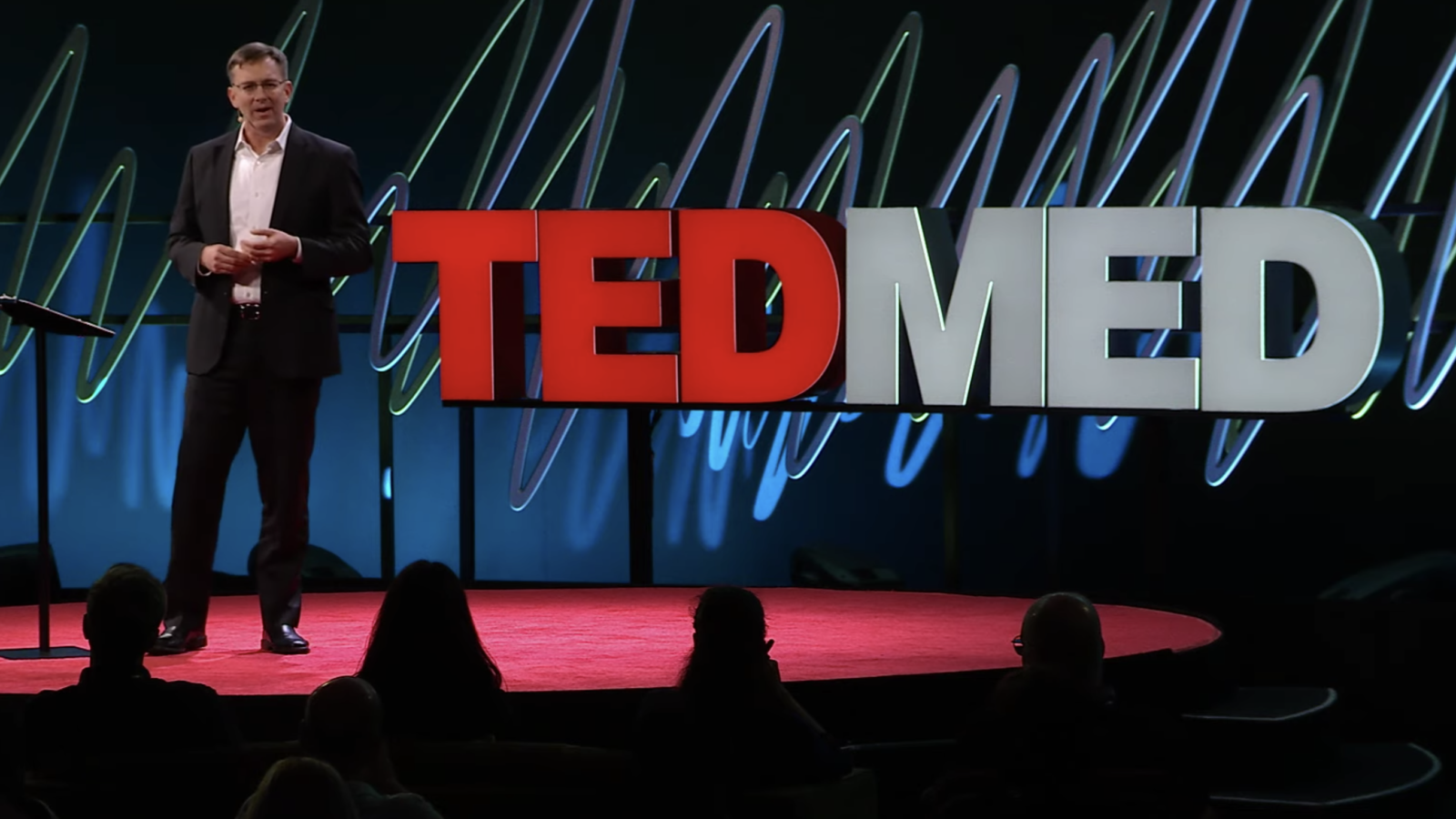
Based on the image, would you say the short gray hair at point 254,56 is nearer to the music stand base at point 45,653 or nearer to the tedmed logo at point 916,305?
the music stand base at point 45,653

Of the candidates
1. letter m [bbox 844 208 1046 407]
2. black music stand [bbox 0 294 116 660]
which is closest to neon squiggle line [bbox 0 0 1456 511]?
letter m [bbox 844 208 1046 407]

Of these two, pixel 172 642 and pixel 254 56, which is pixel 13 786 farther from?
pixel 254 56

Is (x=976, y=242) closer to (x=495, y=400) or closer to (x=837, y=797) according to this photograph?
(x=495, y=400)

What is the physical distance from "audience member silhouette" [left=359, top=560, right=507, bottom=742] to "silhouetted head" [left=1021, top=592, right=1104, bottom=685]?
1.05 m

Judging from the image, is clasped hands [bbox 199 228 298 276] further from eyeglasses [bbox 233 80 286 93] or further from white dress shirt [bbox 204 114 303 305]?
eyeglasses [bbox 233 80 286 93]

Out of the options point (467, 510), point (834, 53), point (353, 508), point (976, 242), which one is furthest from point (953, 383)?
point (353, 508)

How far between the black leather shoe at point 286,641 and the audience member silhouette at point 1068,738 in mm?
2434

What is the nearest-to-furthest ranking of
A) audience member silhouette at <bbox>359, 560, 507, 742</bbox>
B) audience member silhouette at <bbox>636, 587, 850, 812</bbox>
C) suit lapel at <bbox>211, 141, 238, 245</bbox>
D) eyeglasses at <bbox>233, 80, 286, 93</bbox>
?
1. audience member silhouette at <bbox>636, 587, 850, 812</bbox>
2. audience member silhouette at <bbox>359, 560, 507, 742</bbox>
3. eyeglasses at <bbox>233, 80, 286, 93</bbox>
4. suit lapel at <bbox>211, 141, 238, 245</bbox>

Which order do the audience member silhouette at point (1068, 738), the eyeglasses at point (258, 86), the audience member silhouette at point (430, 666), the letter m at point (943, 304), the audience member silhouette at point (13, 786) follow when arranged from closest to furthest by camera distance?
the audience member silhouette at point (13, 786)
the audience member silhouette at point (1068, 738)
the audience member silhouette at point (430, 666)
the eyeglasses at point (258, 86)
the letter m at point (943, 304)

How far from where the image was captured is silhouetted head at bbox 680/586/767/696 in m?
3.49

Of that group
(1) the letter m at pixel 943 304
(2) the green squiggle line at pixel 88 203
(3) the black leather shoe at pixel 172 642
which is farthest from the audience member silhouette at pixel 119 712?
(2) the green squiggle line at pixel 88 203

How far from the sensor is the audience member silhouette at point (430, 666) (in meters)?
3.77

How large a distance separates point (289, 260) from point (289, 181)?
0.20 meters

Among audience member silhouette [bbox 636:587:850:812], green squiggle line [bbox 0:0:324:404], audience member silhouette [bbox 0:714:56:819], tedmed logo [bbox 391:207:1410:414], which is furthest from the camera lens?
green squiggle line [bbox 0:0:324:404]
